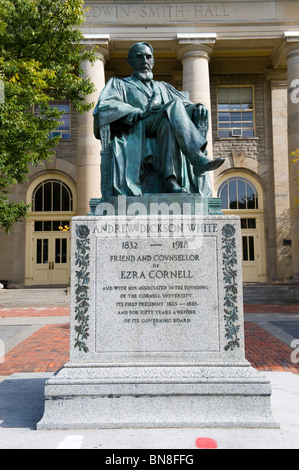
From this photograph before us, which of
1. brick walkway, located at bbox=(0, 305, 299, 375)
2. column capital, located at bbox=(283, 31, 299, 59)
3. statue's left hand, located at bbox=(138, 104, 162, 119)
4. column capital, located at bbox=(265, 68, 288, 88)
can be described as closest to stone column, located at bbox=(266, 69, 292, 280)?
column capital, located at bbox=(265, 68, 288, 88)

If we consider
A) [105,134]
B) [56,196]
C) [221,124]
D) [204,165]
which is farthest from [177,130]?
[221,124]

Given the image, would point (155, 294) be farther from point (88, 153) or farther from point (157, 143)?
point (88, 153)

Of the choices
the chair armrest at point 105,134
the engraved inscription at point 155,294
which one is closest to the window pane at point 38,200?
the chair armrest at point 105,134

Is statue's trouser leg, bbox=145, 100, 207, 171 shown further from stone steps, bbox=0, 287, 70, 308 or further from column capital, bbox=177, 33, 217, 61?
column capital, bbox=177, 33, 217, 61

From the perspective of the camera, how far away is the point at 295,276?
64.5 feet

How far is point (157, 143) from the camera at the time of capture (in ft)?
15.8

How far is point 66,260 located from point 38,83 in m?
11.8

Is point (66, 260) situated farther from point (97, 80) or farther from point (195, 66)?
point (195, 66)

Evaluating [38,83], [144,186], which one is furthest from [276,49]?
[144,186]

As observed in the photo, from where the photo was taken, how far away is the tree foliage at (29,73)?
12.2 metres

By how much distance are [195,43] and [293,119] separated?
5294 mm

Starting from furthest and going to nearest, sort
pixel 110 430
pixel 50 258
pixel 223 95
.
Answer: pixel 223 95, pixel 50 258, pixel 110 430

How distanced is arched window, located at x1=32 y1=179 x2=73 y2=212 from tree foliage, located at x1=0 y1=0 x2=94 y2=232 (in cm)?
874

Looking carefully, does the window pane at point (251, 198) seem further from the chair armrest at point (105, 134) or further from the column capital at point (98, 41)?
the chair armrest at point (105, 134)
